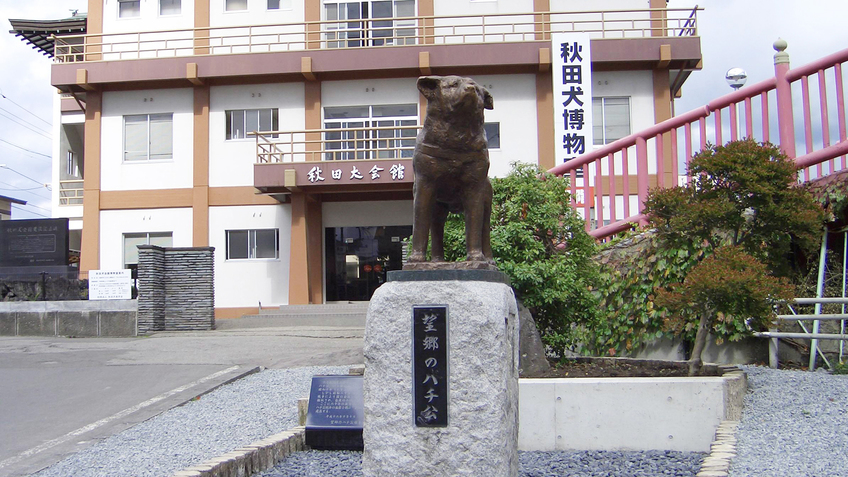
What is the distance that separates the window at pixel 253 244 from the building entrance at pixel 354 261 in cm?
147

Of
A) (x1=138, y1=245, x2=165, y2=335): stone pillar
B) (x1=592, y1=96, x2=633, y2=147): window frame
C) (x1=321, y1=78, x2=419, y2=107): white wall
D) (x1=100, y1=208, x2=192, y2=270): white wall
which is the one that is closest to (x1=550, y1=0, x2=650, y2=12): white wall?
(x1=592, y1=96, x2=633, y2=147): window frame

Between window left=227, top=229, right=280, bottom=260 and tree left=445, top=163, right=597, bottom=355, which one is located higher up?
window left=227, top=229, right=280, bottom=260

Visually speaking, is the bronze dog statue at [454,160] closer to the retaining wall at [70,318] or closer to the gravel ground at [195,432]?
the gravel ground at [195,432]

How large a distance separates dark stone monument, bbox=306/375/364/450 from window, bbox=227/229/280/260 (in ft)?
47.1

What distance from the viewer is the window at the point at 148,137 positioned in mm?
20125

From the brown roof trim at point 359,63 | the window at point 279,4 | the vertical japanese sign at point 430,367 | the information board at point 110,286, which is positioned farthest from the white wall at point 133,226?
the vertical japanese sign at point 430,367

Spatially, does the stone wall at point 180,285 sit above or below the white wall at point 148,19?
below

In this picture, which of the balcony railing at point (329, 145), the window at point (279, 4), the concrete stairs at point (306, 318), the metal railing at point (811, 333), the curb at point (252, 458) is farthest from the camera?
the window at point (279, 4)

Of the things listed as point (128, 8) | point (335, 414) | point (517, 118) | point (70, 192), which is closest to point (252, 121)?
point (128, 8)

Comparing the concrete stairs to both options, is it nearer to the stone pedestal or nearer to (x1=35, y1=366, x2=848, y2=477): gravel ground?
(x1=35, y1=366, x2=848, y2=477): gravel ground

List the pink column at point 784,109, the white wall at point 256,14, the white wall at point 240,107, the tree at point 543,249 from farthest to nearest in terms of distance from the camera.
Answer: the white wall at point 256,14 → the white wall at point 240,107 → the pink column at point 784,109 → the tree at point 543,249

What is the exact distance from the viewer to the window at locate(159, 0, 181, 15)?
21203mm

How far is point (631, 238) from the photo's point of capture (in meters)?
8.39

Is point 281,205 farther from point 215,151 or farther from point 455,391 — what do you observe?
point 455,391
